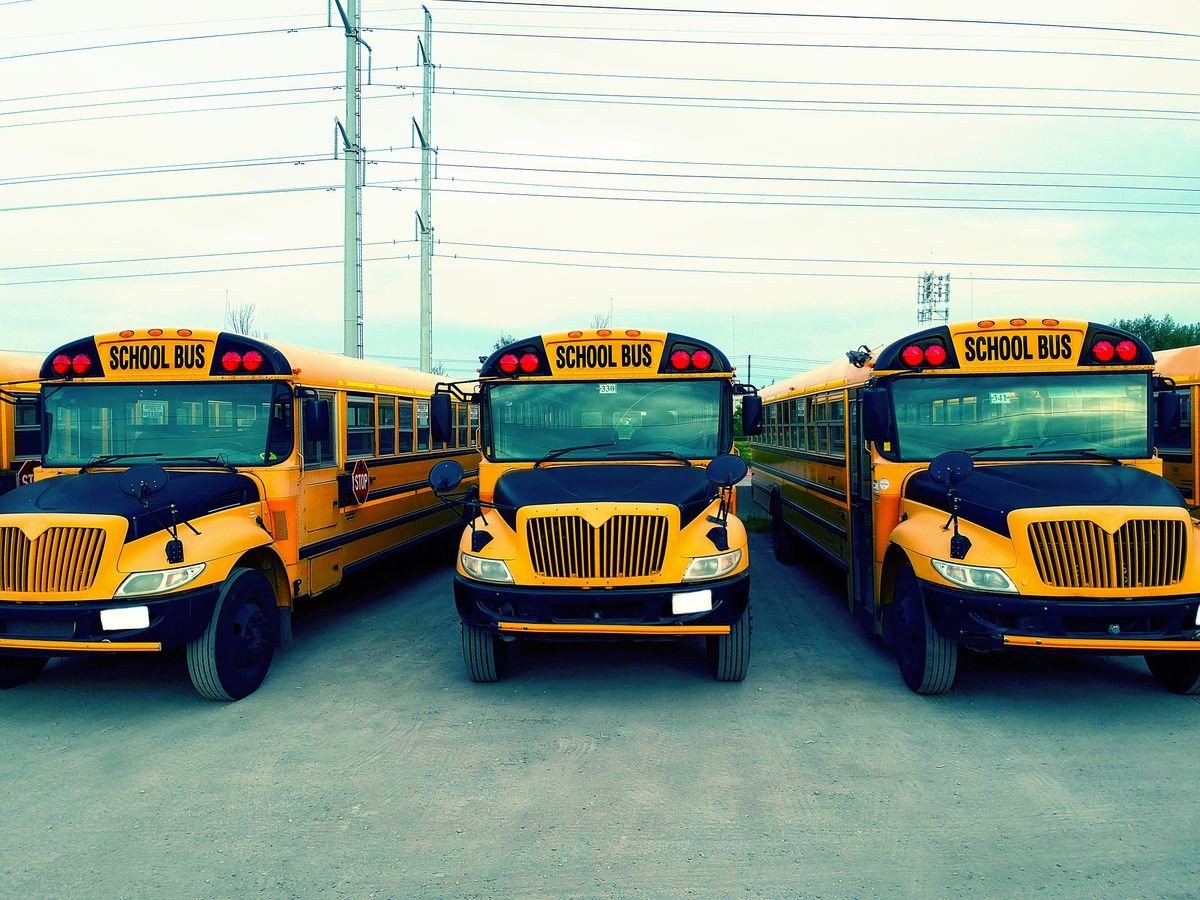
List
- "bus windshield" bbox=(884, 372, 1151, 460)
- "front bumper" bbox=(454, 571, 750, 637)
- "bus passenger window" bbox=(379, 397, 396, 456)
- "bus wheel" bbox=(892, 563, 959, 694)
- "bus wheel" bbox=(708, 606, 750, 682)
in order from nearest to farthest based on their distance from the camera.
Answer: "front bumper" bbox=(454, 571, 750, 637), "bus wheel" bbox=(892, 563, 959, 694), "bus wheel" bbox=(708, 606, 750, 682), "bus windshield" bbox=(884, 372, 1151, 460), "bus passenger window" bbox=(379, 397, 396, 456)

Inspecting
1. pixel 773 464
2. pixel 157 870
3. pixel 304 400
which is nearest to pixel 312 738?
pixel 157 870

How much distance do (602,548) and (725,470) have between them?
98 centimetres

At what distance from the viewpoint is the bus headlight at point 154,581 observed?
462 centimetres

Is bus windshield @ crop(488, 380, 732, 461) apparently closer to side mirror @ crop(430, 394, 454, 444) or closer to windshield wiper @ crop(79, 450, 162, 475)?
side mirror @ crop(430, 394, 454, 444)

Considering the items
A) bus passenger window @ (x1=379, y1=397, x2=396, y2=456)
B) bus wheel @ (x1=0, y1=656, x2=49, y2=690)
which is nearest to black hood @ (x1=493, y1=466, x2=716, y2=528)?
bus passenger window @ (x1=379, y1=397, x2=396, y2=456)

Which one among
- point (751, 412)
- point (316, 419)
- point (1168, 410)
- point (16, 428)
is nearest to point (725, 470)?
point (751, 412)

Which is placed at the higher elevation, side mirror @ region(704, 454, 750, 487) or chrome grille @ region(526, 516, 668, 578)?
side mirror @ region(704, 454, 750, 487)

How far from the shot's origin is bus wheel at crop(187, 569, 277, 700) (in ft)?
16.3

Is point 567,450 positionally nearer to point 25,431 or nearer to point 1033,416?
point 1033,416

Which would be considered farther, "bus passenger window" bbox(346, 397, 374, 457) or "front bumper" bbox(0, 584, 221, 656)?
"bus passenger window" bbox(346, 397, 374, 457)

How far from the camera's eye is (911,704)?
4.99 m

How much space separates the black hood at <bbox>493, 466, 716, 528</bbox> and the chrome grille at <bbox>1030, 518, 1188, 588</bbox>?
1.98m

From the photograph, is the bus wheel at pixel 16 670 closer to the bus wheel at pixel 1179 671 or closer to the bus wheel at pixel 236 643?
the bus wheel at pixel 236 643

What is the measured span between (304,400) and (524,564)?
7.75 ft
